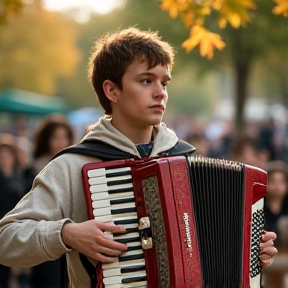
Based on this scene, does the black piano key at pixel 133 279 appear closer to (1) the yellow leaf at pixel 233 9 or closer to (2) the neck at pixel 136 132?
(2) the neck at pixel 136 132

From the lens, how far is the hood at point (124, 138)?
13.2ft

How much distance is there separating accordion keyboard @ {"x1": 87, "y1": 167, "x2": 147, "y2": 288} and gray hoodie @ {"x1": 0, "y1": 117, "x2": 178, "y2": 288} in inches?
5.3

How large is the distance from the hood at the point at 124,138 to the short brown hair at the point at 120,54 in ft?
0.35

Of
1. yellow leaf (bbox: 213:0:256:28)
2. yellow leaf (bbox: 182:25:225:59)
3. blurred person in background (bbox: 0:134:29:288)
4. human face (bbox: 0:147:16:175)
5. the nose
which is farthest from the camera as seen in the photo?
human face (bbox: 0:147:16:175)

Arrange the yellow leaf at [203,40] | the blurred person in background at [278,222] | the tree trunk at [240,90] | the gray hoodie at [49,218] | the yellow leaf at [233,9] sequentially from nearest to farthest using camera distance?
1. the gray hoodie at [49,218]
2. the yellow leaf at [233,9]
3. the yellow leaf at [203,40]
4. the blurred person in background at [278,222]
5. the tree trunk at [240,90]

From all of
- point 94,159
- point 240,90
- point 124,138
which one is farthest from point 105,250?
point 240,90

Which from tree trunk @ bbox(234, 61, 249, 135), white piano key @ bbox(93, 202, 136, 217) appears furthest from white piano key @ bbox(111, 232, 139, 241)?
tree trunk @ bbox(234, 61, 249, 135)

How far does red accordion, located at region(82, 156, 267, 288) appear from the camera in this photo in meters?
3.73

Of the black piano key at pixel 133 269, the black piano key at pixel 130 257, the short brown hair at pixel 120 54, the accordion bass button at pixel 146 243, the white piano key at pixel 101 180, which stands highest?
the short brown hair at pixel 120 54

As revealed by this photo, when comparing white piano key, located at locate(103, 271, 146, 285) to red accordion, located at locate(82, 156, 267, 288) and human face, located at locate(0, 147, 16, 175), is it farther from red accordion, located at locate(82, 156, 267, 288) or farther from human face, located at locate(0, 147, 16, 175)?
human face, located at locate(0, 147, 16, 175)

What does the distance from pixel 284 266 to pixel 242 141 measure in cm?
235

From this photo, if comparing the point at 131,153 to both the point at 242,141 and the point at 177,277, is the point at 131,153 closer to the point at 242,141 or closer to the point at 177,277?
the point at 177,277

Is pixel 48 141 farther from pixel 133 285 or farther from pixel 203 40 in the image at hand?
pixel 133 285

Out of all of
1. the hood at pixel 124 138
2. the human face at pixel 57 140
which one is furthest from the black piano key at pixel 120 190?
the human face at pixel 57 140
